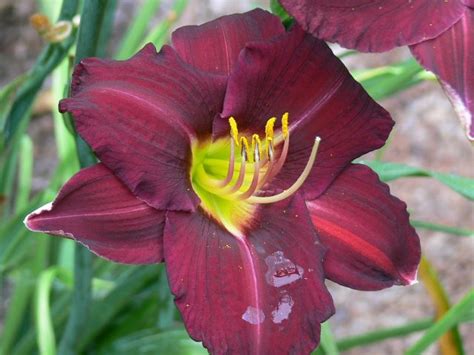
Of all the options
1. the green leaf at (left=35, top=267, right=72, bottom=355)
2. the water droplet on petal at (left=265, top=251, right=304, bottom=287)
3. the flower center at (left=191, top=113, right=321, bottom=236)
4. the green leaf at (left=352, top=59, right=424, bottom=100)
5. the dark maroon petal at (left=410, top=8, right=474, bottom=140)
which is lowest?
the green leaf at (left=35, top=267, right=72, bottom=355)

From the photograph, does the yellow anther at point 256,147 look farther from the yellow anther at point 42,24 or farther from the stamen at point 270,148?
the yellow anther at point 42,24

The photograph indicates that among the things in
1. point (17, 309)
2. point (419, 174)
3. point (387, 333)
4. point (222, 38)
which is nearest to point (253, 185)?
point (222, 38)

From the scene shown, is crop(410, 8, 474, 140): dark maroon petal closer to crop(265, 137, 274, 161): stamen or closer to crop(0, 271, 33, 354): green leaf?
crop(265, 137, 274, 161): stamen

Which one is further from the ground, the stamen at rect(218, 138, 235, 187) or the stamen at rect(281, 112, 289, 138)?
the stamen at rect(281, 112, 289, 138)

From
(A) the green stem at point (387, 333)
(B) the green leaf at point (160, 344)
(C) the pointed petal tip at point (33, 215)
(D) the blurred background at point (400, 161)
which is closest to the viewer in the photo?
(C) the pointed petal tip at point (33, 215)

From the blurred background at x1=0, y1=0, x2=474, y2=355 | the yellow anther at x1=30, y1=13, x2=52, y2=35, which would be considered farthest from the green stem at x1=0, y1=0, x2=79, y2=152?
the blurred background at x1=0, y1=0, x2=474, y2=355

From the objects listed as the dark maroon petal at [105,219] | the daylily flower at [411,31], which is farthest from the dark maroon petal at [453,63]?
the dark maroon petal at [105,219]

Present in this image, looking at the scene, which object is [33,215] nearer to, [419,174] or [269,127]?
[269,127]
